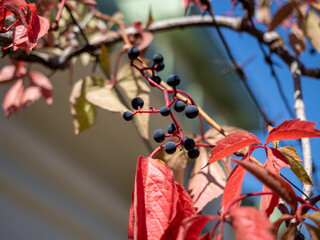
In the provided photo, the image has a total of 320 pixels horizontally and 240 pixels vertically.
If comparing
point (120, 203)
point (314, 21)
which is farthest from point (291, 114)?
point (120, 203)

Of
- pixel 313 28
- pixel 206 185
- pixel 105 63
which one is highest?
pixel 105 63

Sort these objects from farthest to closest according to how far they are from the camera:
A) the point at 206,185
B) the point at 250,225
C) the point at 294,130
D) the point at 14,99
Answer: the point at 14,99, the point at 206,185, the point at 294,130, the point at 250,225

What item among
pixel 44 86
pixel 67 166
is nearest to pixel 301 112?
pixel 44 86

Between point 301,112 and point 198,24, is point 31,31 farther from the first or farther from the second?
point 198,24

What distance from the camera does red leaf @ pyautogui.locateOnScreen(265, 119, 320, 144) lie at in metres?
0.33

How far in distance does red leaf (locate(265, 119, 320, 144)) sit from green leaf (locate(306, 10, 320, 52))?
17.6 inches

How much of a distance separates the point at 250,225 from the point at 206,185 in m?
0.28

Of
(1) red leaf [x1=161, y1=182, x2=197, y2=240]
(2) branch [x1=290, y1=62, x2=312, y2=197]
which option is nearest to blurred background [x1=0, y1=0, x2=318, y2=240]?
(2) branch [x1=290, y1=62, x2=312, y2=197]

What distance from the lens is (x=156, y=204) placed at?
34 cm

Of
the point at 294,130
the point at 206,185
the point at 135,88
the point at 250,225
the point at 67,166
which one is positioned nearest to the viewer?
the point at 250,225

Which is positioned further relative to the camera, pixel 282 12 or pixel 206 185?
pixel 282 12

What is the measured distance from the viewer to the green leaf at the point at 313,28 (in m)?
0.73

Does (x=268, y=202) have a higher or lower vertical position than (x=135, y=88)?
lower

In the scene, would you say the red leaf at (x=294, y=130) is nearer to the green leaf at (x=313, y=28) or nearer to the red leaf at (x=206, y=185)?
the red leaf at (x=206, y=185)
